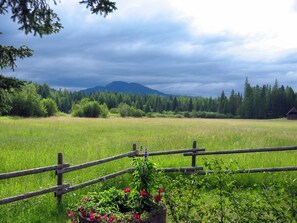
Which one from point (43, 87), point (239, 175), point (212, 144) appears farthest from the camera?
point (43, 87)

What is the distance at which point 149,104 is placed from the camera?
5241 inches

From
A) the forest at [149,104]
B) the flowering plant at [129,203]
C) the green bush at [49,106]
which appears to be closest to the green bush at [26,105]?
the forest at [149,104]

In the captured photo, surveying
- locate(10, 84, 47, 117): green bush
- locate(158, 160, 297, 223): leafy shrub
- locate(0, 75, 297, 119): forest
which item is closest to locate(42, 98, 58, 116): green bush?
locate(0, 75, 297, 119): forest

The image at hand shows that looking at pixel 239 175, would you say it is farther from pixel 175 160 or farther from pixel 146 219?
pixel 146 219

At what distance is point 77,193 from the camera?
28.6 ft

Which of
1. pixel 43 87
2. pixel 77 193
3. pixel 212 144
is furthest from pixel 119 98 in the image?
pixel 77 193

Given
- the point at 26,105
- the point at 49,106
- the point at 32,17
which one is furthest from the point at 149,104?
the point at 32,17

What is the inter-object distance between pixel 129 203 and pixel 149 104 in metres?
128

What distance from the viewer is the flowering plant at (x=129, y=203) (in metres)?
4.75

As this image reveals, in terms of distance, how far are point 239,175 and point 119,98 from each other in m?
129

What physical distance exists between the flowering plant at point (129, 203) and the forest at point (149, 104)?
4706 mm

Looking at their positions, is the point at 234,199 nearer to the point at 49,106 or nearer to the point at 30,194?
the point at 30,194

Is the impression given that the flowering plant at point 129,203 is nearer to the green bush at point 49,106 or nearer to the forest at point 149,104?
the forest at point 149,104

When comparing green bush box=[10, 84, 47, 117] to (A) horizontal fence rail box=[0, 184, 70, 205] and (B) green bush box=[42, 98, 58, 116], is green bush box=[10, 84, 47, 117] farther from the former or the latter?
(A) horizontal fence rail box=[0, 184, 70, 205]
